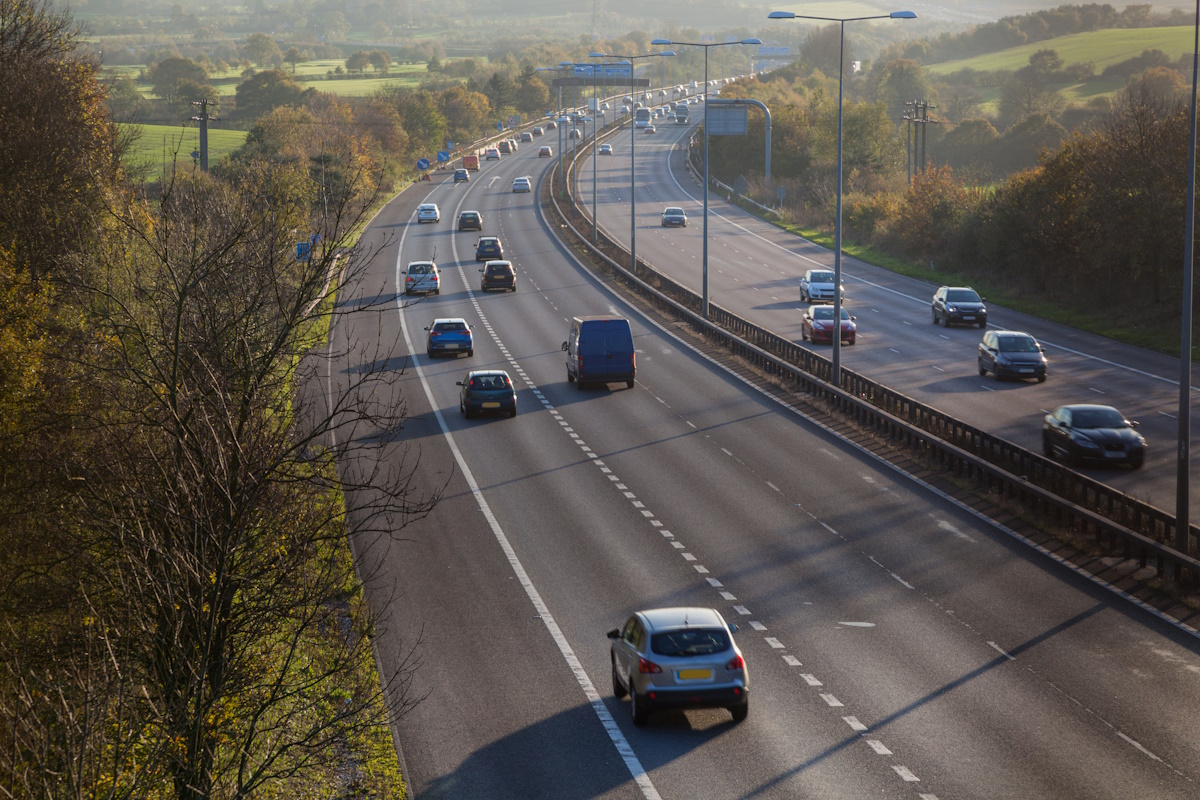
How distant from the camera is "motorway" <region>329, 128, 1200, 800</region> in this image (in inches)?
640

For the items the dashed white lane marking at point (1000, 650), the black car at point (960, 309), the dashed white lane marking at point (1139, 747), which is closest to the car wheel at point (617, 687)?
the dashed white lane marking at point (1000, 650)

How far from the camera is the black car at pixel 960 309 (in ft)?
178

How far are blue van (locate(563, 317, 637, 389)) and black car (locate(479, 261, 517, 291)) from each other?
23.7 metres

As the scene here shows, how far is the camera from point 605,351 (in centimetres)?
4238

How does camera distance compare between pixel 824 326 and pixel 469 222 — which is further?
pixel 469 222

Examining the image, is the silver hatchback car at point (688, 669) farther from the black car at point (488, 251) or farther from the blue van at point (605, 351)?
the black car at point (488, 251)

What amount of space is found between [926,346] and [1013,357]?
7.92 metres

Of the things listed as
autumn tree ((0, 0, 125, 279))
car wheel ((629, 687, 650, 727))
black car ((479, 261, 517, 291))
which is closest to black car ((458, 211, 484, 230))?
black car ((479, 261, 517, 291))

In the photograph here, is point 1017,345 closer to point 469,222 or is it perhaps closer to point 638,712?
point 638,712

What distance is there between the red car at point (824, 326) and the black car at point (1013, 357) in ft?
25.0

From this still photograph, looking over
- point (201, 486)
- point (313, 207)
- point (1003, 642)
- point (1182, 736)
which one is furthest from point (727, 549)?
point (313, 207)

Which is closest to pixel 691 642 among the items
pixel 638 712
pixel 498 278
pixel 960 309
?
pixel 638 712

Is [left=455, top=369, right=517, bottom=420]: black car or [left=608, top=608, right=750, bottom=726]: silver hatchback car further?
[left=455, top=369, right=517, bottom=420]: black car

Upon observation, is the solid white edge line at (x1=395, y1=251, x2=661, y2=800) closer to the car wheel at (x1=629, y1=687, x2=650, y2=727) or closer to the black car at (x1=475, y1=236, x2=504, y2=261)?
the car wheel at (x1=629, y1=687, x2=650, y2=727)
